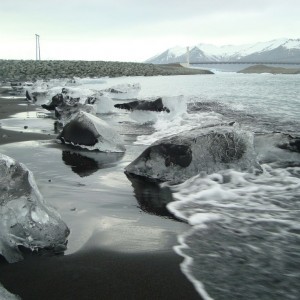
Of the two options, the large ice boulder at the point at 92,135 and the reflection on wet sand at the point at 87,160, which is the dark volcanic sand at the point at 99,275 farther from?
the large ice boulder at the point at 92,135

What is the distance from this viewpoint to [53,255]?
9.12ft

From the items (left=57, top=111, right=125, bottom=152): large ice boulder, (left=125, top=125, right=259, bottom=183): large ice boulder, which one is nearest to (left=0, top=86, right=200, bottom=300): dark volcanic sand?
(left=125, top=125, right=259, bottom=183): large ice boulder

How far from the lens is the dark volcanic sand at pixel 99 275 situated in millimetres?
2320

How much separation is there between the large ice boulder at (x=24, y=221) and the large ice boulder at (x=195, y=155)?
2078 mm

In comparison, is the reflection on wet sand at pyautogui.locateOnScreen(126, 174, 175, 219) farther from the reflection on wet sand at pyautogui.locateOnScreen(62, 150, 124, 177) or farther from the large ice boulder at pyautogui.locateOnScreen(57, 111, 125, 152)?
the large ice boulder at pyautogui.locateOnScreen(57, 111, 125, 152)

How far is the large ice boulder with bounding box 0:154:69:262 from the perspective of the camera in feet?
9.08

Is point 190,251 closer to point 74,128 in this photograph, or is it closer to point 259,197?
point 259,197

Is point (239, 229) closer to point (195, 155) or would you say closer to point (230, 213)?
point (230, 213)

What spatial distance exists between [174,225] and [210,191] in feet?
3.53

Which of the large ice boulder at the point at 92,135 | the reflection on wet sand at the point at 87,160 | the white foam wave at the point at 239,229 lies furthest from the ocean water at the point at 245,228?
the large ice boulder at the point at 92,135

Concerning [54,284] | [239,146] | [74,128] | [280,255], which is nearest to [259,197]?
[239,146]

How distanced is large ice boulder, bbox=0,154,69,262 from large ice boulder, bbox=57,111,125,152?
356 cm

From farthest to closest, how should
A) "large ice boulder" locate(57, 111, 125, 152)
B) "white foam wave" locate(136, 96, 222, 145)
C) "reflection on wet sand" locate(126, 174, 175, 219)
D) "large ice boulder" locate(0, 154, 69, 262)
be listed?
"white foam wave" locate(136, 96, 222, 145) → "large ice boulder" locate(57, 111, 125, 152) → "reflection on wet sand" locate(126, 174, 175, 219) → "large ice boulder" locate(0, 154, 69, 262)

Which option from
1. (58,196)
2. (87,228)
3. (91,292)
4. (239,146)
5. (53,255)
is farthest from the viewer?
(239,146)
